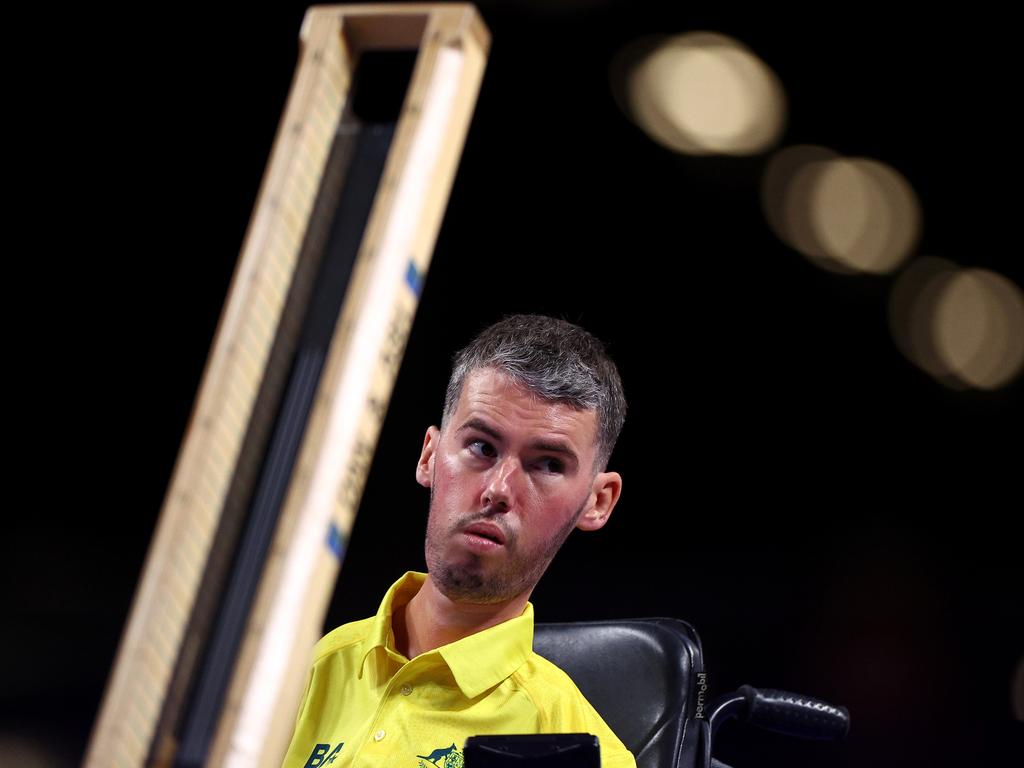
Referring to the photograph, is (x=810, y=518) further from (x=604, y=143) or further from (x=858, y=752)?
(x=604, y=143)

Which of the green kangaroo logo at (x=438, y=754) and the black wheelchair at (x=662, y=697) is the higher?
the black wheelchair at (x=662, y=697)

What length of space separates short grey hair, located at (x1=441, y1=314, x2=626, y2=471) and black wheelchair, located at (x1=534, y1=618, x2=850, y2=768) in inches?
12.5

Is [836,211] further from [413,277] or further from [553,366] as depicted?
[553,366]

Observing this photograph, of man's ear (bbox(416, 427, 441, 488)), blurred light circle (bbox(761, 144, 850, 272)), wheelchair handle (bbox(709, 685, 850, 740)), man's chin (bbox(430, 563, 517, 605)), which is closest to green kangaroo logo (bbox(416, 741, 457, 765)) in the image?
man's chin (bbox(430, 563, 517, 605))

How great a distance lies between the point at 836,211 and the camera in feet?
11.2

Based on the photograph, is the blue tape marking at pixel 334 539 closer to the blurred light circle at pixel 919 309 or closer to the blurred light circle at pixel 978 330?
the blurred light circle at pixel 919 309

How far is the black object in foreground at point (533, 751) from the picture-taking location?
2.65 ft

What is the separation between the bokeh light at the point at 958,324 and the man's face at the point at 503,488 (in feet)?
8.26

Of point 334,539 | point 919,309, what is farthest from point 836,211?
point 334,539

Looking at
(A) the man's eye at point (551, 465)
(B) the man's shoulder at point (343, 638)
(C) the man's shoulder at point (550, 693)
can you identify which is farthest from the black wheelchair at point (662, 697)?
(A) the man's eye at point (551, 465)

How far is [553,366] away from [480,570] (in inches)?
7.2

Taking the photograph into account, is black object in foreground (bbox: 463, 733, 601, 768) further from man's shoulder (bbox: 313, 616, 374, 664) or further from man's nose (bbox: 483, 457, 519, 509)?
man's shoulder (bbox: 313, 616, 374, 664)

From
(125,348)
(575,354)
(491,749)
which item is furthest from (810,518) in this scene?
(491,749)

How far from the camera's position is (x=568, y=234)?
3.34 m
